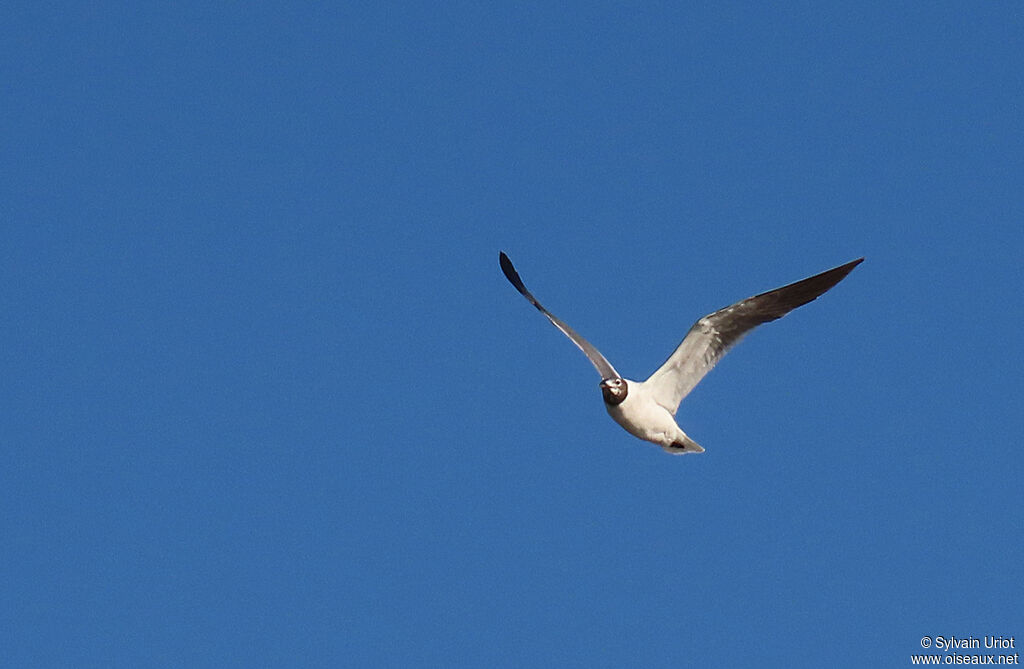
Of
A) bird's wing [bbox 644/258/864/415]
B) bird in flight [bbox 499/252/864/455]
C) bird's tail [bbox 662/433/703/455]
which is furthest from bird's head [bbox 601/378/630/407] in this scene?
bird's tail [bbox 662/433/703/455]

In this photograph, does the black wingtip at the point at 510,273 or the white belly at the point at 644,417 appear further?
the black wingtip at the point at 510,273

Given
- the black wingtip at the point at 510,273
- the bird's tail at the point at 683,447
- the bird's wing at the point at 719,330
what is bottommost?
the bird's tail at the point at 683,447

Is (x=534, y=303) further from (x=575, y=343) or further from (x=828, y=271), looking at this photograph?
(x=828, y=271)

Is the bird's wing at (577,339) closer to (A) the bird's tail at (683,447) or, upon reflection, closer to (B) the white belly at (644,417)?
(B) the white belly at (644,417)

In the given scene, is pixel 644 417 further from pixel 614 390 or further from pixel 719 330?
pixel 719 330

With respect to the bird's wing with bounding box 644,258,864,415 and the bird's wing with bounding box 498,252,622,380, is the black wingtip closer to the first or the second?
the bird's wing with bounding box 498,252,622,380

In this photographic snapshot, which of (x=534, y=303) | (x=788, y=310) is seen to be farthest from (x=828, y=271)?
(x=534, y=303)

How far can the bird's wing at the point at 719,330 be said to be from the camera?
20703mm

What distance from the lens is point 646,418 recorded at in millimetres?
20922

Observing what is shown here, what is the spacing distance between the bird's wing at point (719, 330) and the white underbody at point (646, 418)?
200 mm

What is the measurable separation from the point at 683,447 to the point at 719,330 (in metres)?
1.72

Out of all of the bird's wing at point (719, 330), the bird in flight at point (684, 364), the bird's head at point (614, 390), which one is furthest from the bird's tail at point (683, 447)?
the bird's head at point (614, 390)

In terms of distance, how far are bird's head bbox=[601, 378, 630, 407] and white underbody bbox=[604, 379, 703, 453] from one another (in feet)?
0.22

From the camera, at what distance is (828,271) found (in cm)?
2072
